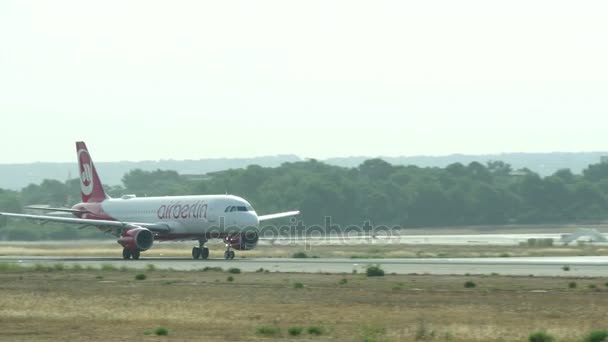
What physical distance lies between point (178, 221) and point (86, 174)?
430 inches

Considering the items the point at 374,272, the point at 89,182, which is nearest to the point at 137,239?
the point at 89,182

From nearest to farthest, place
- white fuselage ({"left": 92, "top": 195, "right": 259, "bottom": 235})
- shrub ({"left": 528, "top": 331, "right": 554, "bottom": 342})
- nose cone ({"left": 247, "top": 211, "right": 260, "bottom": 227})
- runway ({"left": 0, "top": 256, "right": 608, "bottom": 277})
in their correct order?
shrub ({"left": 528, "top": 331, "right": 554, "bottom": 342}) → runway ({"left": 0, "top": 256, "right": 608, "bottom": 277}) → nose cone ({"left": 247, "top": 211, "right": 260, "bottom": 227}) → white fuselage ({"left": 92, "top": 195, "right": 259, "bottom": 235})

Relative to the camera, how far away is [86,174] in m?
77.6

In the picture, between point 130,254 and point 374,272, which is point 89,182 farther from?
point 374,272

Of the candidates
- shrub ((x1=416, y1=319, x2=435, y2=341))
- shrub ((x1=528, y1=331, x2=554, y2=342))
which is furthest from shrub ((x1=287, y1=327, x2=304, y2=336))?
shrub ((x1=528, y1=331, x2=554, y2=342))

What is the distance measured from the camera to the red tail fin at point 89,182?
252ft

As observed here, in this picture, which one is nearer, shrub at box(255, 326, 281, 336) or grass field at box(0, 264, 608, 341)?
shrub at box(255, 326, 281, 336)

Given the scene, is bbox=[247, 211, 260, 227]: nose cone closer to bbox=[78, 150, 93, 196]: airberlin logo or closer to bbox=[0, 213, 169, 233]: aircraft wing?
bbox=[0, 213, 169, 233]: aircraft wing

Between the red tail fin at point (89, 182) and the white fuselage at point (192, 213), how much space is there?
3214mm

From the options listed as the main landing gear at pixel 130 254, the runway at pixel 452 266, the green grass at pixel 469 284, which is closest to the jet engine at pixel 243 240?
the runway at pixel 452 266

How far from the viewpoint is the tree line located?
4897 inches

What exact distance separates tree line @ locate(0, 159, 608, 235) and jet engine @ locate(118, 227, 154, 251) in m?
48.2

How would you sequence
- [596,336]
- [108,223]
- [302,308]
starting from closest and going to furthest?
[596,336], [302,308], [108,223]

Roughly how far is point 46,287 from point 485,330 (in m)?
20.1
